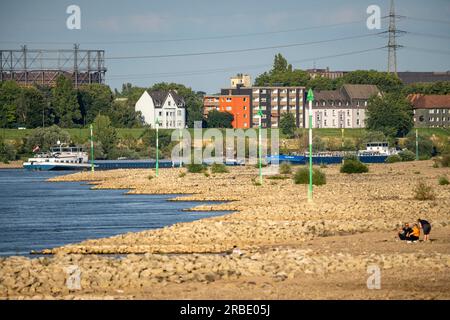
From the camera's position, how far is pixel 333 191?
58094mm

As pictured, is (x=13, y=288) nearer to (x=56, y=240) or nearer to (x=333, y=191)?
(x=56, y=240)

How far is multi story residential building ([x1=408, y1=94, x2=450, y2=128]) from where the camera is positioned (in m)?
181

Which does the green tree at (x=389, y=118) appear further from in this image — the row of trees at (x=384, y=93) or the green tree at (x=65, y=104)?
the green tree at (x=65, y=104)

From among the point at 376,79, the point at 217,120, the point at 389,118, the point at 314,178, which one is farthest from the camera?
the point at 376,79

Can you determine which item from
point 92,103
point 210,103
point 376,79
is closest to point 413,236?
point 92,103

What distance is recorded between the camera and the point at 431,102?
181m

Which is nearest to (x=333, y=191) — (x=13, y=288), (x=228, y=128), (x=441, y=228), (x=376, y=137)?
(x=441, y=228)

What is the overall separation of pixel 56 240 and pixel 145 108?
5366 inches

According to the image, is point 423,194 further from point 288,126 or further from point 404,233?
point 288,126

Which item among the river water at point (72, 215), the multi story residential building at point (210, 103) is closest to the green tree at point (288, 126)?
the multi story residential building at point (210, 103)

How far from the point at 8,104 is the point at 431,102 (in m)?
69.3

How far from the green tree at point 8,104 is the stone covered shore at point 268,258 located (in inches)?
4001

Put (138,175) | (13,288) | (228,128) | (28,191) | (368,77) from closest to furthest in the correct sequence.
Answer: (13,288) → (28,191) → (138,175) → (228,128) → (368,77)

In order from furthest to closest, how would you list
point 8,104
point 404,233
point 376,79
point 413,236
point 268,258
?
point 376,79 < point 8,104 < point 404,233 < point 413,236 < point 268,258
